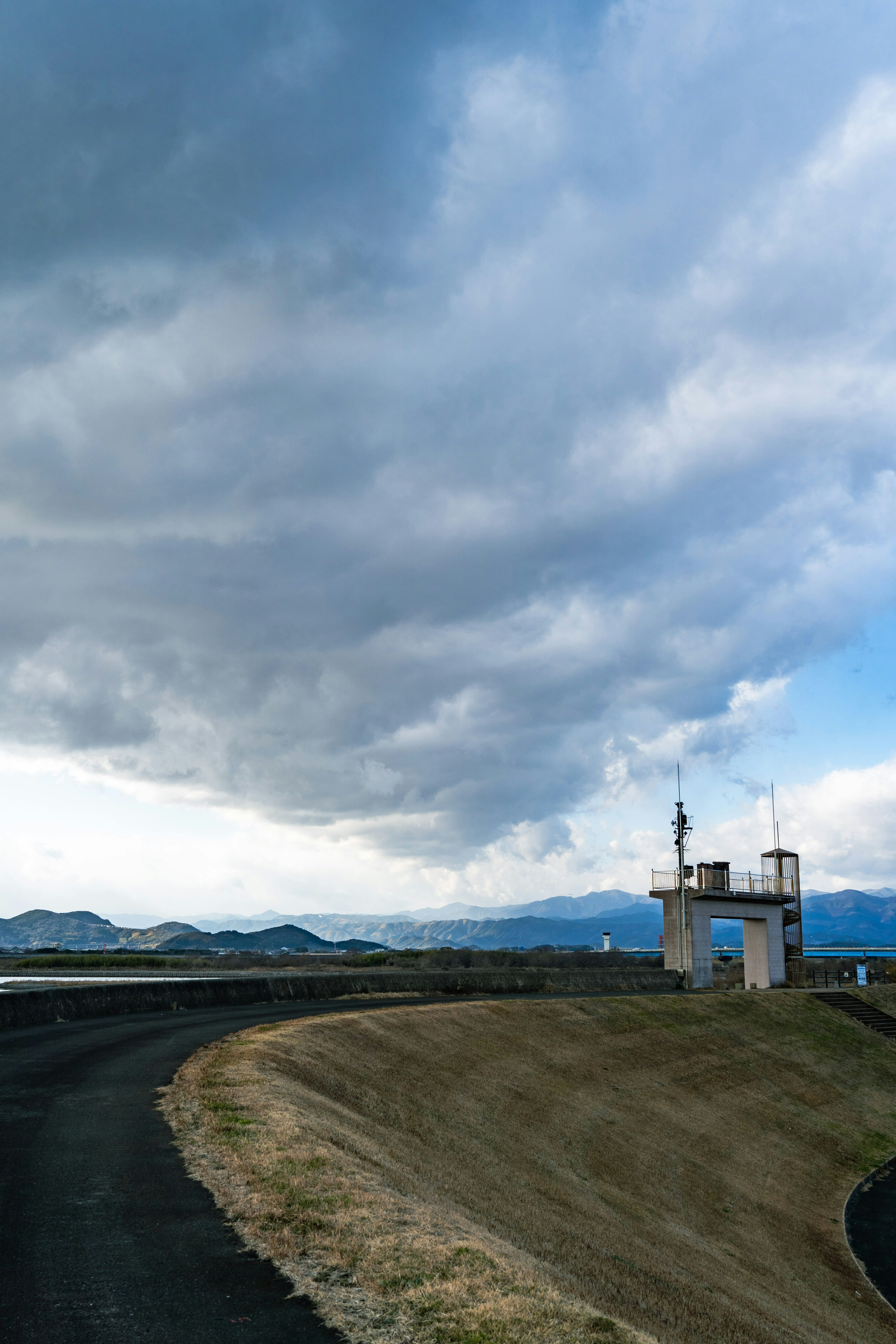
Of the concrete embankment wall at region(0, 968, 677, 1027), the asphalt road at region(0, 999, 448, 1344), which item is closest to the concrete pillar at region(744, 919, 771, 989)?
the concrete embankment wall at region(0, 968, 677, 1027)

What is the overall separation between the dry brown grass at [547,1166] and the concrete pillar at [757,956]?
45.5 ft

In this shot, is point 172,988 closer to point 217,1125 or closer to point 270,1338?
point 217,1125

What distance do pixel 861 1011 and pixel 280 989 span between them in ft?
128

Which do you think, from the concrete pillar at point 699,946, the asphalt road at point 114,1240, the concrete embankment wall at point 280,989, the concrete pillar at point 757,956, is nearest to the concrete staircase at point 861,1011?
the concrete pillar at point 757,956

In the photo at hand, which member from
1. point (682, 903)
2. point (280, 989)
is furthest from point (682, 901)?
point (280, 989)

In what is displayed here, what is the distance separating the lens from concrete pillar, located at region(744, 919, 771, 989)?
200 feet

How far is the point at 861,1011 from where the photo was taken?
57031 mm

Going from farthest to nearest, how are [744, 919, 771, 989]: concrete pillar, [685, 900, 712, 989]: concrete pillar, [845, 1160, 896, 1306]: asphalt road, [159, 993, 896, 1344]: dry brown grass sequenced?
[744, 919, 771, 989]: concrete pillar < [685, 900, 712, 989]: concrete pillar < [845, 1160, 896, 1306]: asphalt road < [159, 993, 896, 1344]: dry brown grass

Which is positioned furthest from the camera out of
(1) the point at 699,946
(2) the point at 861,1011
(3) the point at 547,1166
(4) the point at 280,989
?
(1) the point at 699,946

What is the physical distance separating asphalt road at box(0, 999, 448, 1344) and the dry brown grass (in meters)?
0.51

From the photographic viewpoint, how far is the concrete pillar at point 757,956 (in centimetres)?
6091

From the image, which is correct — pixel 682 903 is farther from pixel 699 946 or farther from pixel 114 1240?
pixel 114 1240

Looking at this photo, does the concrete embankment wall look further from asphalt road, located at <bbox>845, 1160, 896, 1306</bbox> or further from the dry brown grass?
asphalt road, located at <bbox>845, 1160, 896, 1306</bbox>

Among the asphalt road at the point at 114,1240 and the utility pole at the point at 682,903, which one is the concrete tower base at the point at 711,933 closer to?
the utility pole at the point at 682,903
